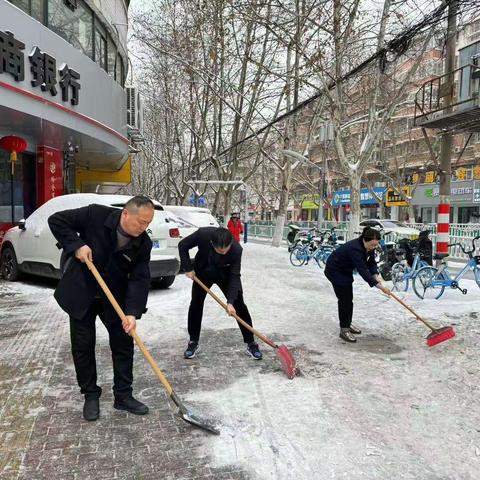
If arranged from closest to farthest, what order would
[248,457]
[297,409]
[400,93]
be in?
1. [248,457]
2. [297,409]
3. [400,93]

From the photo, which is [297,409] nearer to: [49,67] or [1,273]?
[1,273]

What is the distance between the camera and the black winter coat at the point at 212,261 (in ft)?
14.4

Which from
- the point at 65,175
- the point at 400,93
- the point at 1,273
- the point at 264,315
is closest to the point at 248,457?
the point at 264,315

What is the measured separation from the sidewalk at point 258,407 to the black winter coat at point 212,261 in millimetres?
806

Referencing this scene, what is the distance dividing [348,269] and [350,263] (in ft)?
0.29

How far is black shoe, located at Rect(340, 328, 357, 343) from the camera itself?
5215mm

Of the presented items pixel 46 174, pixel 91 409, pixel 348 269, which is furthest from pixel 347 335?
pixel 46 174

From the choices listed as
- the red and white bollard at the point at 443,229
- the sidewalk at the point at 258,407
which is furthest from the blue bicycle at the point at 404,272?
the sidewalk at the point at 258,407

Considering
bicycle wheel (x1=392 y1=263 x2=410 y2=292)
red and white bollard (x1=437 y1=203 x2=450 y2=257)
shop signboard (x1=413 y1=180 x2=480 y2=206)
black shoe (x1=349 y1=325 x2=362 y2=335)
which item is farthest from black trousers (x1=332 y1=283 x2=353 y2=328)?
shop signboard (x1=413 y1=180 x2=480 y2=206)

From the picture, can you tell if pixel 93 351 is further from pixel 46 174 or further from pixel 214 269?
pixel 46 174

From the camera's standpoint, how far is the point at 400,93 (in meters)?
11.0

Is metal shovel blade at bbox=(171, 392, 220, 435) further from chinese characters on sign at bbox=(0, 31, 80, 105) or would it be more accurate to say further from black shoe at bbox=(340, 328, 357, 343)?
chinese characters on sign at bbox=(0, 31, 80, 105)

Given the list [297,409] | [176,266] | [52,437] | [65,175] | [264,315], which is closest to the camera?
[52,437]

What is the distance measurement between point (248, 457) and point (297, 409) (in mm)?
768
